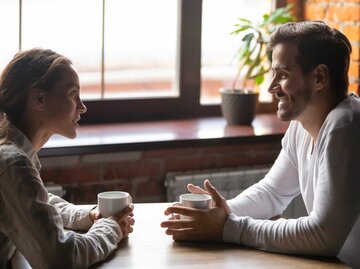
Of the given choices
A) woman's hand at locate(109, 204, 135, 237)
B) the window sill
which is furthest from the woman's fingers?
the window sill

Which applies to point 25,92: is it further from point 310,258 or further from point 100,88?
point 100,88

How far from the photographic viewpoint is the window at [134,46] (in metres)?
2.86

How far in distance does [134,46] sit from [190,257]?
5.31ft

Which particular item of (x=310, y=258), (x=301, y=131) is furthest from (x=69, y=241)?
(x=301, y=131)

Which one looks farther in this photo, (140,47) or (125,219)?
(140,47)

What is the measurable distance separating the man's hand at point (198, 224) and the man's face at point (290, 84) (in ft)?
1.09

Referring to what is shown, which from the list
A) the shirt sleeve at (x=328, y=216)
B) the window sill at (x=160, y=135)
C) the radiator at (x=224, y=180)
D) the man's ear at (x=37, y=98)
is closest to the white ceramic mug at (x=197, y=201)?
the shirt sleeve at (x=328, y=216)

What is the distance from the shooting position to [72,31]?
2.91m

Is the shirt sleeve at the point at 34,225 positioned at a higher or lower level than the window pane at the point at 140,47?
lower

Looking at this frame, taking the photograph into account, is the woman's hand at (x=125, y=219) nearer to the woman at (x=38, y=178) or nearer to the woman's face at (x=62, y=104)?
the woman at (x=38, y=178)

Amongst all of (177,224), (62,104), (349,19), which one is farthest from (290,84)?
(349,19)

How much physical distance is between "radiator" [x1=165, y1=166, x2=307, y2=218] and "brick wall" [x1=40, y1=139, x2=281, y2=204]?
0.10 ft

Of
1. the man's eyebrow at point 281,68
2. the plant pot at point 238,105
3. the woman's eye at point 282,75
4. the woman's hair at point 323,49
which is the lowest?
the plant pot at point 238,105

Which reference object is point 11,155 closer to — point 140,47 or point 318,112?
point 318,112
